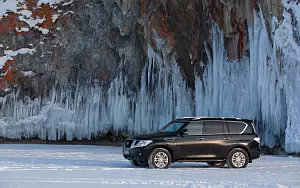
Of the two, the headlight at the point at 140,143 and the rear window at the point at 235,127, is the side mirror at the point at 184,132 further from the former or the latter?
the rear window at the point at 235,127

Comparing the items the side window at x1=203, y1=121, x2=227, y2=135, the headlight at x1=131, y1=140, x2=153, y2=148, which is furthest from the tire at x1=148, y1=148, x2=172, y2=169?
the side window at x1=203, y1=121, x2=227, y2=135

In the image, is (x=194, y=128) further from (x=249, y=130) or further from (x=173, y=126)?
(x=249, y=130)

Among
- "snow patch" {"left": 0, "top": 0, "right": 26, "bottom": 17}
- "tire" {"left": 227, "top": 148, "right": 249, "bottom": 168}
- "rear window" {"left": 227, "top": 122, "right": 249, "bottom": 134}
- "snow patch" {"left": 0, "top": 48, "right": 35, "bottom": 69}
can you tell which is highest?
"snow patch" {"left": 0, "top": 0, "right": 26, "bottom": 17}

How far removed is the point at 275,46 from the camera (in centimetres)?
2814

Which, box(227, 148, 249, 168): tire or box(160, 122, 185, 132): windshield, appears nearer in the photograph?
box(227, 148, 249, 168): tire

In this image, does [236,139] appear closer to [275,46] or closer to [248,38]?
[275,46]

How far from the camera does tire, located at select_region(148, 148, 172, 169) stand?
1827 cm

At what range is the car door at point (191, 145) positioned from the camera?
61.0ft

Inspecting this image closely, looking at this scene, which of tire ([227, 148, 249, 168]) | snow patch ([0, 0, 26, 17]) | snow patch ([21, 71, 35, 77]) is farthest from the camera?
Result: snow patch ([0, 0, 26, 17])

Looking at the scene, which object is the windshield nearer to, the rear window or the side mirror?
the side mirror

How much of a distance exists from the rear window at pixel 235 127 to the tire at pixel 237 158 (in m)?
0.63

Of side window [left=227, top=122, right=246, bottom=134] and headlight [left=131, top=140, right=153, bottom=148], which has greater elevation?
side window [left=227, top=122, right=246, bottom=134]

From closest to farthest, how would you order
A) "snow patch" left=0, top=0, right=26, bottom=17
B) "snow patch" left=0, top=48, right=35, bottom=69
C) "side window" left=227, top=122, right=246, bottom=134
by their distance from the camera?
"side window" left=227, top=122, right=246, bottom=134 → "snow patch" left=0, top=48, right=35, bottom=69 → "snow patch" left=0, top=0, right=26, bottom=17

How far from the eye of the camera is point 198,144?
61.7 ft
